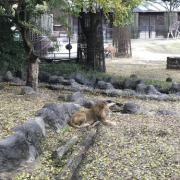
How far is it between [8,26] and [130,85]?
553 centimetres

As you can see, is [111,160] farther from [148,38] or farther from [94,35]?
[148,38]

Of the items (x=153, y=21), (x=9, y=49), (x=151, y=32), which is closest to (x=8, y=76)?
(x=9, y=49)

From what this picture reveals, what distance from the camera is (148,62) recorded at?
20.1 m

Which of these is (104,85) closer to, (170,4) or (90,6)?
(90,6)

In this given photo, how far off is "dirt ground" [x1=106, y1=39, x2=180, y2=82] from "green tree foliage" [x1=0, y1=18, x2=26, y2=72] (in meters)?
6.06

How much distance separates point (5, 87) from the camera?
33.1 feet

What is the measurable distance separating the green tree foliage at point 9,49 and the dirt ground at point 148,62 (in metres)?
6.06

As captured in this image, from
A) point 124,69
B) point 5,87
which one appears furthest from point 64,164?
point 124,69

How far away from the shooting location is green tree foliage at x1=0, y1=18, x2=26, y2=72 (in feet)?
34.4

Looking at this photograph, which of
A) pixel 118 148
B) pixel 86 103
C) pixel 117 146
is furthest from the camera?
pixel 86 103

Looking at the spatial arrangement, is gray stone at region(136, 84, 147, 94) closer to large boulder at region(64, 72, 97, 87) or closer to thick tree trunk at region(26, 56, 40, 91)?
large boulder at region(64, 72, 97, 87)

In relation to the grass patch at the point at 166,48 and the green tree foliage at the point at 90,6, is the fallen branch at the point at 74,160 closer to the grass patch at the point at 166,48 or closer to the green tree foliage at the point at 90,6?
the green tree foliage at the point at 90,6

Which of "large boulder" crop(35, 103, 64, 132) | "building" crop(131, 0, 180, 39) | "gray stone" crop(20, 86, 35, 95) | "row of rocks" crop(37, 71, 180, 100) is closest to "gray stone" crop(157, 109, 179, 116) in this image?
"row of rocks" crop(37, 71, 180, 100)

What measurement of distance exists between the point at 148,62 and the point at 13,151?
55.7ft
